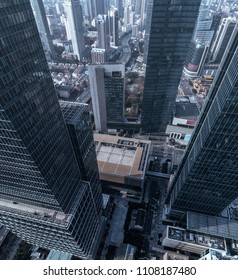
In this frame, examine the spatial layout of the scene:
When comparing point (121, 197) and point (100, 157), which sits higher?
point (100, 157)

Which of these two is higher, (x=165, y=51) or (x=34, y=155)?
(x=34, y=155)

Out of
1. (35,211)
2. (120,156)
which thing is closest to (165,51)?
(120,156)

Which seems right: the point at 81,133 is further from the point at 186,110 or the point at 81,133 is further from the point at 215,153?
the point at 186,110

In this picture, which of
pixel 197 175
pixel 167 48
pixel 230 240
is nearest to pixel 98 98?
pixel 167 48

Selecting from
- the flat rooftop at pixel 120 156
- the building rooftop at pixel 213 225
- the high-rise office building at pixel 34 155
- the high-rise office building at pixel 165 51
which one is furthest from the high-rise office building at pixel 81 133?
the high-rise office building at pixel 165 51

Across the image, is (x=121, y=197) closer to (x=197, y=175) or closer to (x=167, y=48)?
(x=197, y=175)

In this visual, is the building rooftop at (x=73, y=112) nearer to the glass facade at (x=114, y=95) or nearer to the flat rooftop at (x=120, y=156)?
the flat rooftop at (x=120, y=156)
